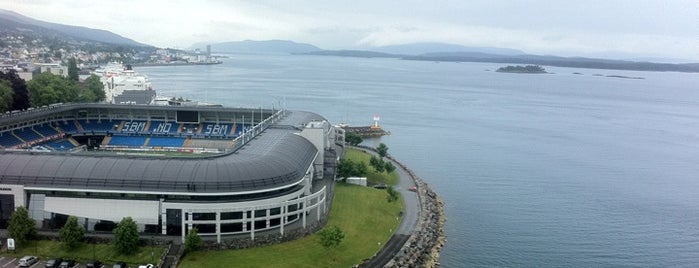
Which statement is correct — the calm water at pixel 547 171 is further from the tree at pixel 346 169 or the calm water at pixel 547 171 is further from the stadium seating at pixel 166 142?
the stadium seating at pixel 166 142

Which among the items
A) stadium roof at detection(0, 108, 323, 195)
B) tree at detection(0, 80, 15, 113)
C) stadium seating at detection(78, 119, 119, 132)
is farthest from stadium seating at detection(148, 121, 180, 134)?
stadium roof at detection(0, 108, 323, 195)

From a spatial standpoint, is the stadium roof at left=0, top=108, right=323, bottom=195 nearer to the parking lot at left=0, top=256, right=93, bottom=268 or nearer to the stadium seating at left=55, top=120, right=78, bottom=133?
the parking lot at left=0, top=256, right=93, bottom=268

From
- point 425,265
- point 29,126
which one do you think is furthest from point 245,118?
point 425,265

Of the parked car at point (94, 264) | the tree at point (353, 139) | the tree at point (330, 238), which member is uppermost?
the tree at point (353, 139)

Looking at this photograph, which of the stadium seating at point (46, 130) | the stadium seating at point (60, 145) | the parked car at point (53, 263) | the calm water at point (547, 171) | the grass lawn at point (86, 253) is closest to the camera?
the parked car at point (53, 263)

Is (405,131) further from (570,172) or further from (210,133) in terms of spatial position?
(210,133)

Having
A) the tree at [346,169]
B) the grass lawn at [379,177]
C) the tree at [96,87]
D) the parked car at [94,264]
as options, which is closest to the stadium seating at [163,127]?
the grass lawn at [379,177]
